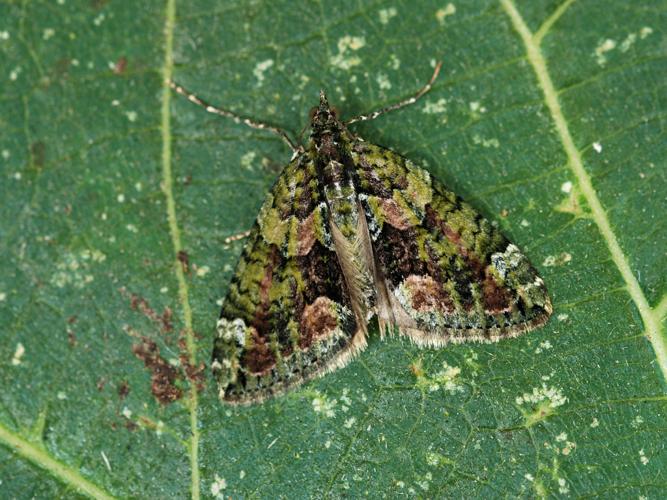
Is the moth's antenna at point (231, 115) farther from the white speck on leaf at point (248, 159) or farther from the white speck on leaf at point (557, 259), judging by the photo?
the white speck on leaf at point (557, 259)

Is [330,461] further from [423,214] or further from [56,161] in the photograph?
[56,161]

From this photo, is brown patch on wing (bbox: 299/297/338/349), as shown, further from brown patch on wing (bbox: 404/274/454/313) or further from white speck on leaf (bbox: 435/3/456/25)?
white speck on leaf (bbox: 435/3/456/25)

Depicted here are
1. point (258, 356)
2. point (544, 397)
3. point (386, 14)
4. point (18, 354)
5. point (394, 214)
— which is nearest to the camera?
point (544, 397)

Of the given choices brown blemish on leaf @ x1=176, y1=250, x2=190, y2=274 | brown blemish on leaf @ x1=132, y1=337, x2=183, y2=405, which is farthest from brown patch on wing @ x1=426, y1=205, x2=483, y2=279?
brown blemish on leaf @ x1=132, y1=337, x2=183, y2=405

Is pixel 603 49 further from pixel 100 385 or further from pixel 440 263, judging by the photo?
pixel 100 385

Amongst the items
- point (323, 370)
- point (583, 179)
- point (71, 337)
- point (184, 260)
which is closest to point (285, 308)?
point (323, 370)

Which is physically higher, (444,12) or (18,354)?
(444,12)

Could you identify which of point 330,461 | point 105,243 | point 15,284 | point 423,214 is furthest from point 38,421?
point 423,214

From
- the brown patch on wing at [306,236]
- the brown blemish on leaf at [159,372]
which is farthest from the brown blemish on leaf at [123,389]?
the brown patch on wing at [306,236]
